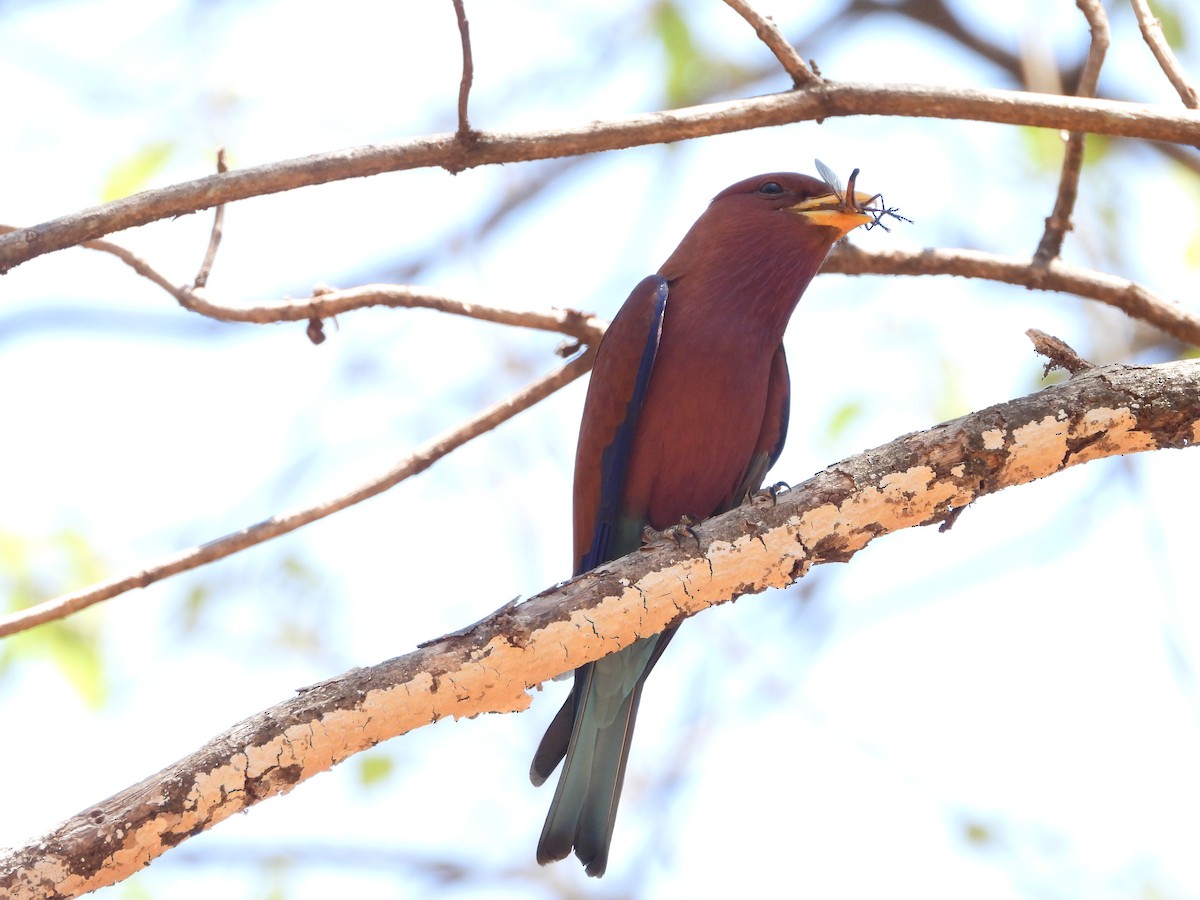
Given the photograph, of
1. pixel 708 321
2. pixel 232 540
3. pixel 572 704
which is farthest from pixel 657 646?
pixel 232 540

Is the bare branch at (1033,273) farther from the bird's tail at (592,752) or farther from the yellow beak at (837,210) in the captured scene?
the bird's tail at (592,752)

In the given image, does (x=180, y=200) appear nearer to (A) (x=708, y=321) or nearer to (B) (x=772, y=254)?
(A) (x=708, y=321)

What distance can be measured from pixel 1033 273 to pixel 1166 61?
892 millimetres

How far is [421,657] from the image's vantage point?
2.86 metres

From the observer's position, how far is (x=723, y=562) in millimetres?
3086

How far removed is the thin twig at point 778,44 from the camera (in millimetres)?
3607

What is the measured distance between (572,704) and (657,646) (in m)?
0.37

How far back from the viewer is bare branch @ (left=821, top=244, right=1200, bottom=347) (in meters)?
4.36

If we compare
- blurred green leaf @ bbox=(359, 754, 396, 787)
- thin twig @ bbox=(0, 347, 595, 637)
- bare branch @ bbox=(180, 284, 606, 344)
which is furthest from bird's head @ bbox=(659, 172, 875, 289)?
blurred green leaf @ bbox=(359, 754, 396, 787)

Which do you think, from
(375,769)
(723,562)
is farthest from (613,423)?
(375,769)

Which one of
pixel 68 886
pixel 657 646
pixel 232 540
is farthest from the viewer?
pixel 657 646

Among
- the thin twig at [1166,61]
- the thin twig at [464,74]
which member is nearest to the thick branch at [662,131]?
the thin twig at [464,74]

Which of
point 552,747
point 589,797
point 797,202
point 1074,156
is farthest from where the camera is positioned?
point 797,202

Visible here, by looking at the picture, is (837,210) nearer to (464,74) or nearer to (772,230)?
(772,230)
